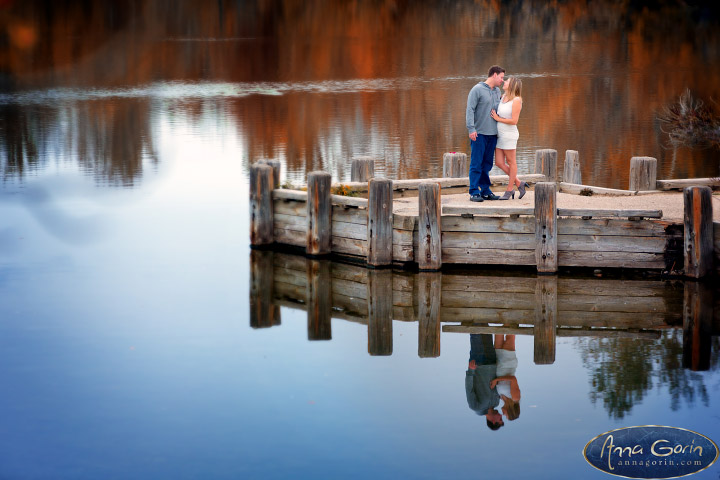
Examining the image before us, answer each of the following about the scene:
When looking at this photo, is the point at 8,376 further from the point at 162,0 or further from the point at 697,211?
the point at 162,0

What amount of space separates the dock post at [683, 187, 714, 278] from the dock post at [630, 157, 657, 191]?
2.92 metres

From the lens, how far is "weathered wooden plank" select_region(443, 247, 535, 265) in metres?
13.3

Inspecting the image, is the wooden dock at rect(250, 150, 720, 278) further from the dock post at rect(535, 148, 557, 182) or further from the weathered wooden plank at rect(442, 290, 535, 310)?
the dock post at rect(535, 148, 557, 182)

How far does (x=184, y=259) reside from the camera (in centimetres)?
1620

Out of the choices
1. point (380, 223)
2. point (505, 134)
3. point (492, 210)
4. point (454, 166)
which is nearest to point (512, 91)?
point (505, 134)

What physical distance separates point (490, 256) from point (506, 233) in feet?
1.15

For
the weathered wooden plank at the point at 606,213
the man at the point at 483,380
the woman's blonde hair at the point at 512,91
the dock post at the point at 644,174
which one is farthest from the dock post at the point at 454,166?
the man at the point at 483,380

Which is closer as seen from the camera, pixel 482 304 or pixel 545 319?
pixel 545 319

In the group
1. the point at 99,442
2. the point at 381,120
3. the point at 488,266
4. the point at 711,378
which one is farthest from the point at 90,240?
the point at 381,120

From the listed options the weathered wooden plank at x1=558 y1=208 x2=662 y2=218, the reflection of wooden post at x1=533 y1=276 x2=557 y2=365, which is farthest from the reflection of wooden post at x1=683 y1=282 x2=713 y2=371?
the reflection of wooden post at x1=533 y1=276 x2=557 y2=365

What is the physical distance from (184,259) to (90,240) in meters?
2.35

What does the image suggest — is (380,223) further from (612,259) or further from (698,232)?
(698,232)

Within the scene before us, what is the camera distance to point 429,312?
1258cm

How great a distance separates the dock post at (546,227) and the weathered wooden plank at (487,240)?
0.59 ft
